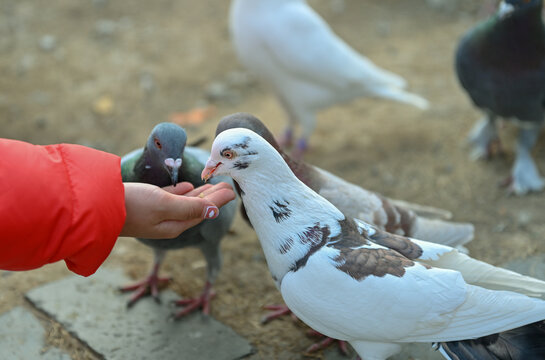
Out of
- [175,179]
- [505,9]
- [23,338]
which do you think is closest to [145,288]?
[23,338]

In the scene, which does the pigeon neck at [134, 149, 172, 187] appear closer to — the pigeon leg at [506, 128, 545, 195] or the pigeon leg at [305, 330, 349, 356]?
the pigeon leg at [305, 330, 349, 356]

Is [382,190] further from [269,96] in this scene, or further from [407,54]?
[407,54]

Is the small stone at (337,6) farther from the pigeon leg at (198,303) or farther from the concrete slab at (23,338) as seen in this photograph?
the concrete slab at (23,338)

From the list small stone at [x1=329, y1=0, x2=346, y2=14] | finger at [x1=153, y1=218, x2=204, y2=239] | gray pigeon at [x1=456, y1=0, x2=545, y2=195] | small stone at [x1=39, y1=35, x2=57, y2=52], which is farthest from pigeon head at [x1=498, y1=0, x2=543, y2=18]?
small stone at [x1=39, y1=35, x2=57, y2=52]

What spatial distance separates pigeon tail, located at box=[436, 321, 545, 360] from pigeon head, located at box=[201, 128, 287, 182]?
38.4 inches

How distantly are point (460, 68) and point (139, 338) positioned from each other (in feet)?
9.41

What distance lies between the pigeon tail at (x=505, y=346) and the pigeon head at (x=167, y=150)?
53.4 inches

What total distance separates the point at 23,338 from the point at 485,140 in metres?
3.52

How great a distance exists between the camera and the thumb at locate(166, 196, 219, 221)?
2236 millimetres

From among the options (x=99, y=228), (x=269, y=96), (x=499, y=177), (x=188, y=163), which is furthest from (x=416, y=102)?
(x=99, y=228)

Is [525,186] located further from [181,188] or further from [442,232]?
[181,188]

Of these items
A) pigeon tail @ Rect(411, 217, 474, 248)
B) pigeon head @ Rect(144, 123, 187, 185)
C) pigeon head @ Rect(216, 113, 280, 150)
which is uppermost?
pigeon head @ Rect(216, 113, 280, 150)

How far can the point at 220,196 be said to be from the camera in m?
2.44

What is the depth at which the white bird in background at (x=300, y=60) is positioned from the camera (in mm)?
4371
